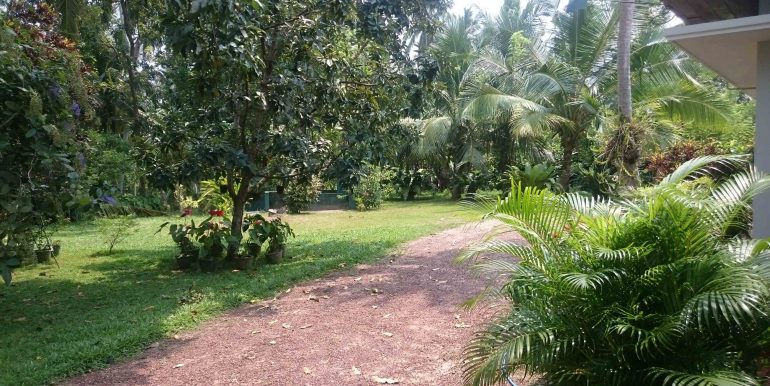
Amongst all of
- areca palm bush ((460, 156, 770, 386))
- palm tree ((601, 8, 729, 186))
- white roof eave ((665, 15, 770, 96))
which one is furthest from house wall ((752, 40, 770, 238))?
palm tree ((601, 8, 729, 186))

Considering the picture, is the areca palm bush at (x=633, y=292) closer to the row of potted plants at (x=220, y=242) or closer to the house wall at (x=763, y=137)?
the house wall at (x=763, y=137)

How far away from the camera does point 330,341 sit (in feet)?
16.9

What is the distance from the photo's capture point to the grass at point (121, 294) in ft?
15.8

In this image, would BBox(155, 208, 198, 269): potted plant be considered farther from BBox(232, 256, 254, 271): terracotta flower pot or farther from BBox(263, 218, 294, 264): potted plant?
BBox(263, 218, 294, 264): potted plant

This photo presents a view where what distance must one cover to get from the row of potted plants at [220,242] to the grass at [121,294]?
0.85 feet

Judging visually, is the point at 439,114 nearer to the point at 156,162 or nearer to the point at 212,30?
the point at 156,162

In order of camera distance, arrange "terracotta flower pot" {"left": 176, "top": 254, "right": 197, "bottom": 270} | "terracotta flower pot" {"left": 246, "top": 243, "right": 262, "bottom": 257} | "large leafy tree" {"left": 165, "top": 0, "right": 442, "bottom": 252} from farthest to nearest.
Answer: "terracotta flower pot" {"left": 246, "top": 243, "right": 262, "bottom": 257}
"terracotta flower pot" {"left": 176, "top": 254, "right": 197, "bottom": 270}
"large leafy tree" {"left": 165, "top": 0, "right": 442, "bottom": 252}

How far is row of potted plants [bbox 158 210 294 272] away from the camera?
8656 millimetres

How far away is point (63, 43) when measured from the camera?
6.92 metres

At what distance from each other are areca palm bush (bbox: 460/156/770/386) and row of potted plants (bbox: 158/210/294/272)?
5856 millimetres

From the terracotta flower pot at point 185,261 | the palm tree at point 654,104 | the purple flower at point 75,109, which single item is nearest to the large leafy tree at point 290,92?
the terracotta flower pot at point 185,261

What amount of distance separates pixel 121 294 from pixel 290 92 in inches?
140

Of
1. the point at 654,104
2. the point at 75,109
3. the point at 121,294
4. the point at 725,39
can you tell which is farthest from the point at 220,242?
the point at 654,104

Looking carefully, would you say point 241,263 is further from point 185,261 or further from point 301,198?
point 301,198
